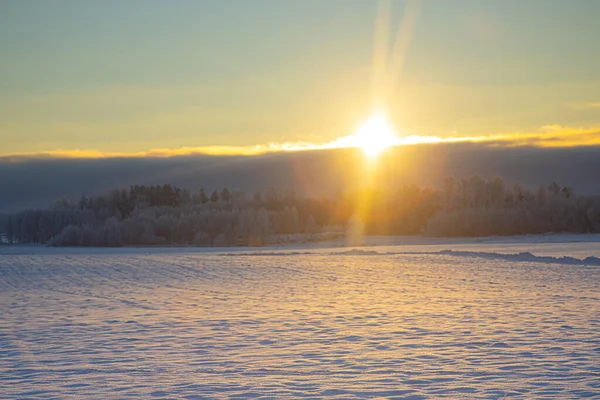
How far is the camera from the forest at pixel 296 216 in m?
58.2

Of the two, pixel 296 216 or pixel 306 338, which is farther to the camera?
pixel 296 216

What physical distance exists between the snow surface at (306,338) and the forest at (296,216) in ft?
125

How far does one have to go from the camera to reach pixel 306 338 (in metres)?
9.73

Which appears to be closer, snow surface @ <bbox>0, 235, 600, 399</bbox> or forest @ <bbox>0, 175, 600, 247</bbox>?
snow surface @ <bbox>0, 235, 600, 399</bbox>

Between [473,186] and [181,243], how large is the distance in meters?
28.5

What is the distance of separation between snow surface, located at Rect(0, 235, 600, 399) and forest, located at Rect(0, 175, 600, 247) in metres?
38.0

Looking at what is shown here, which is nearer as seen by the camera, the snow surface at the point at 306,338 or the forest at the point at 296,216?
the snow surface at the point at 306,338

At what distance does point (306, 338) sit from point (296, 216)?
5452 centimetres

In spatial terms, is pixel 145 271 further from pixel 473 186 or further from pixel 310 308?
pixel 473 186

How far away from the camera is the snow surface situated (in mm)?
6941

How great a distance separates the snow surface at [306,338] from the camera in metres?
6.94

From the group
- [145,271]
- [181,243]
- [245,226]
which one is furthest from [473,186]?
[145,271]

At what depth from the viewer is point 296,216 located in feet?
211

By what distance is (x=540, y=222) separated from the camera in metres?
59.4
